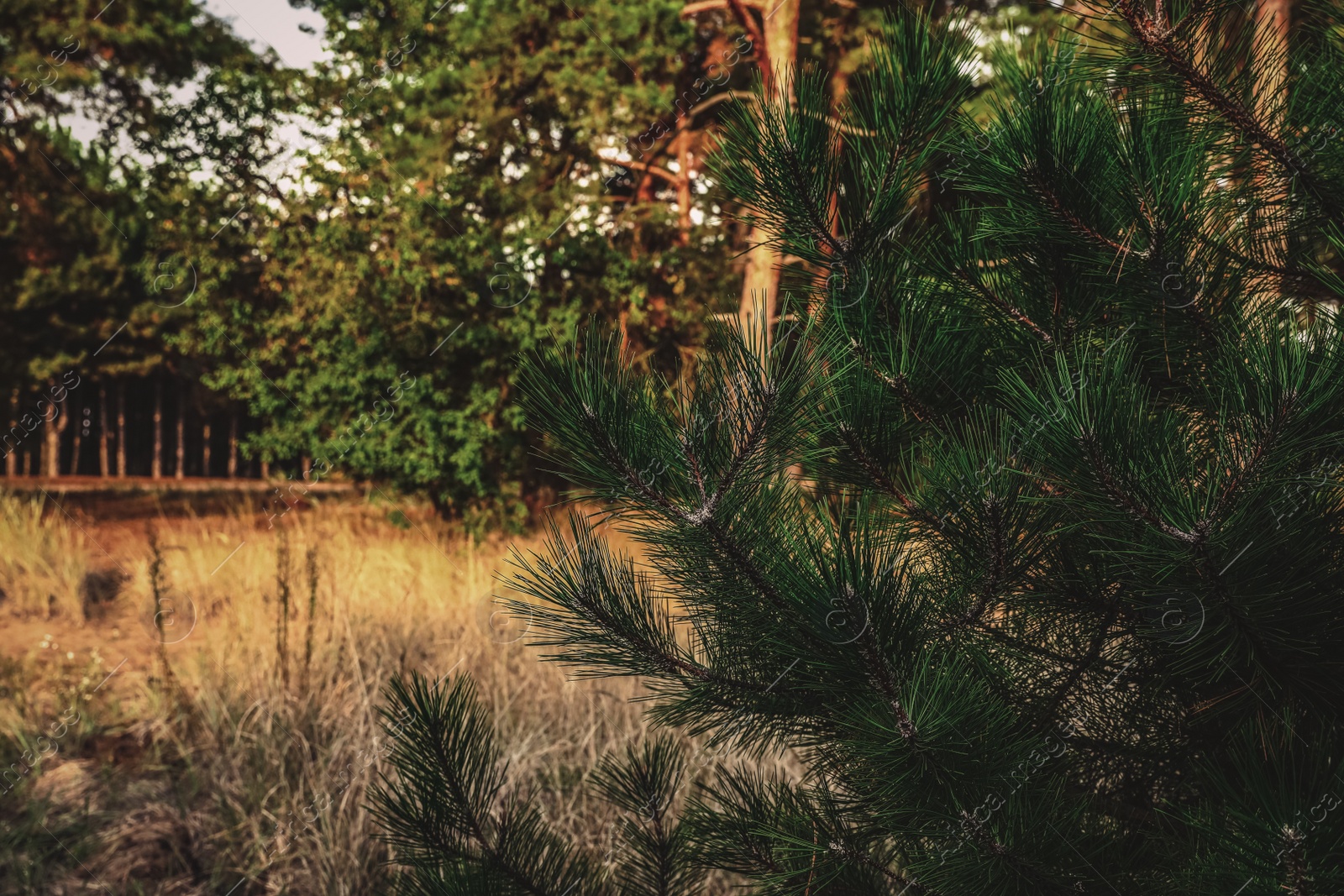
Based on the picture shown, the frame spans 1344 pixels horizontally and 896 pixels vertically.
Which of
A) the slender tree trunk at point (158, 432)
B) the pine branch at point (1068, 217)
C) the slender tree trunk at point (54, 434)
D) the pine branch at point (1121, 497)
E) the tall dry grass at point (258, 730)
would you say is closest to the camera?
the pine branch at point (1121, 497)

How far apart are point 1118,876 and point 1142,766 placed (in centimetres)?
27

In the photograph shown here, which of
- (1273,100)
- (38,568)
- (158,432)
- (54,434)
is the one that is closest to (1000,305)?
(1273,100)

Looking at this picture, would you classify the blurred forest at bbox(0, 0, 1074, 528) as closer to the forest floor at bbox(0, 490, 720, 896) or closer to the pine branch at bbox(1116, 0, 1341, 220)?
the forest floor at bbox(0, 490, 720, 896)

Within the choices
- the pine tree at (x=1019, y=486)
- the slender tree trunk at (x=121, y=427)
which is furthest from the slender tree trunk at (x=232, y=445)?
the pine tree at (x=1019, y=486)

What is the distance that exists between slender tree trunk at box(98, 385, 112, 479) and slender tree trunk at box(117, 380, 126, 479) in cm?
29

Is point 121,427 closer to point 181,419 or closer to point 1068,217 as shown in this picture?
point 181,419

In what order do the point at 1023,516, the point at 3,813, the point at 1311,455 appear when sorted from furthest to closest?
the point at 3,813 < the point at 1023,516 < the point at 1311,455

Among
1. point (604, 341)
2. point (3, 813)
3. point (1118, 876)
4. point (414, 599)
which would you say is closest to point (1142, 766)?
point (1118, 876)

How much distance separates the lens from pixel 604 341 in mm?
1367

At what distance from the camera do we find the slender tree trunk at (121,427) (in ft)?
71.9

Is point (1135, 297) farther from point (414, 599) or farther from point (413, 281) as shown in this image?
point (413, 281)

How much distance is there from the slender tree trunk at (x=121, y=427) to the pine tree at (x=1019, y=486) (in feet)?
78.2

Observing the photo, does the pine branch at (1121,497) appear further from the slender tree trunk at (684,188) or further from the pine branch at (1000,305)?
the slender tree trunk at (684,188)

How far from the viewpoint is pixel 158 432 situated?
22.0 metres
